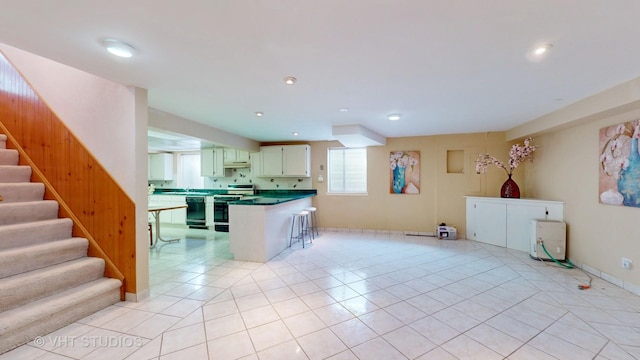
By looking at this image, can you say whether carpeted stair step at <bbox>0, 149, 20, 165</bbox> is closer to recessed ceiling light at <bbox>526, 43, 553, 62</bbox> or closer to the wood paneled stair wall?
the wood paneled stair wall

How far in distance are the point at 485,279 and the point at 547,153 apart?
271 centimetres

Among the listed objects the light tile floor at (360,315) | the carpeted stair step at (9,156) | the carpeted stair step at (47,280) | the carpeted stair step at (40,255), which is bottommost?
the light tile floor at (360,315)

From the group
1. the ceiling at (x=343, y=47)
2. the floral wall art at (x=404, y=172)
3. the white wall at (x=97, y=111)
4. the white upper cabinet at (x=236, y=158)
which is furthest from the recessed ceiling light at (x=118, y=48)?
the floral wall art at (x=404, y=172)

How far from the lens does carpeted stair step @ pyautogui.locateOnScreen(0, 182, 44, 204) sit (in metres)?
2.58

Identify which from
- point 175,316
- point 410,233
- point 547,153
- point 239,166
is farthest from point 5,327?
point 547,153

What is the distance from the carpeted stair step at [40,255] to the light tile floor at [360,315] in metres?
0.70

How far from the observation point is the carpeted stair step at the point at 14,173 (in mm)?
2693

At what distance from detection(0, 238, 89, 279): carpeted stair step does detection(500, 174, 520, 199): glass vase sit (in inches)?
253

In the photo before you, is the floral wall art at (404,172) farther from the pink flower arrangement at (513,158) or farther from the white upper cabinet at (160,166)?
the white upper cabinet at (160,166)

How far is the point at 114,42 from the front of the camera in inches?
69.2

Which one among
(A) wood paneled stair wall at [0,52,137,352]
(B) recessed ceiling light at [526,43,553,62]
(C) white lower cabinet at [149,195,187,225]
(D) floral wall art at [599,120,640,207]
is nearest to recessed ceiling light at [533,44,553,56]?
(B) recessed ceiling light at [526,43,553,62]

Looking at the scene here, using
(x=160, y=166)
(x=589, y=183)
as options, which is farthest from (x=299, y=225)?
(x=160, y=166)

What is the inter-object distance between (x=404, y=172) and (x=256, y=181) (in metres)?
3.76

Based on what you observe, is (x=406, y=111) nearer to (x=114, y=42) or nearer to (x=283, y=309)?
(x=283, y=309)
